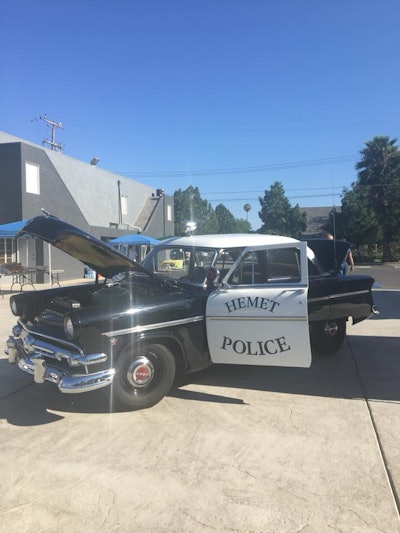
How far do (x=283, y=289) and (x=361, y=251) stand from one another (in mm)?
38832

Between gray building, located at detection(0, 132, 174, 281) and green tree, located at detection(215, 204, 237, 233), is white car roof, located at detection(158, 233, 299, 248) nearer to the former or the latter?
gray building, located at detection(0, 132, 174, 281)

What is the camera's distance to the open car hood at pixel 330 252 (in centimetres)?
691

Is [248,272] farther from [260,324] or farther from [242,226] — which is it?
[242,226]

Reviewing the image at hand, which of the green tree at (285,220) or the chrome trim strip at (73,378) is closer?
the chrome trim strip at (73,378)

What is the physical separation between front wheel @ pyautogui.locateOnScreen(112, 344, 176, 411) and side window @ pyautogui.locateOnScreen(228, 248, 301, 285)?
1441 millimetres

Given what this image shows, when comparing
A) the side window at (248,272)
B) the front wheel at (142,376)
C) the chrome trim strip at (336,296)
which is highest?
the side window at (248,272)

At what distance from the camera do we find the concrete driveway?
2809 mm

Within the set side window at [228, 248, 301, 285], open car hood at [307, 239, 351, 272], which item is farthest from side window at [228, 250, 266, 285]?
open car hood at [307, 239, 351, 272]

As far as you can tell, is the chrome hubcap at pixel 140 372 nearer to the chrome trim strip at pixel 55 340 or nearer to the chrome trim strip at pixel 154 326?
the chrome trim strip at pixel 154 326

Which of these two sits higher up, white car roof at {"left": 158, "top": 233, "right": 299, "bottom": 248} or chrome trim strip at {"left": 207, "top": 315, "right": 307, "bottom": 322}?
white car roof at {"left": 158, "top": 233, "right": 299, "bottom": 248}

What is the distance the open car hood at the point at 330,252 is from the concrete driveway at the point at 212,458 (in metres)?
1.89

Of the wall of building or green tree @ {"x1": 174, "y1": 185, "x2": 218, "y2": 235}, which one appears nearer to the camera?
the wall of building

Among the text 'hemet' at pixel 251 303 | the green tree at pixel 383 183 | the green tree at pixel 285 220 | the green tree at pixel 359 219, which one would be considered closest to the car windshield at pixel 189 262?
the text 'hemet' at pixel 251 303

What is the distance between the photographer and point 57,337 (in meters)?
4.47
